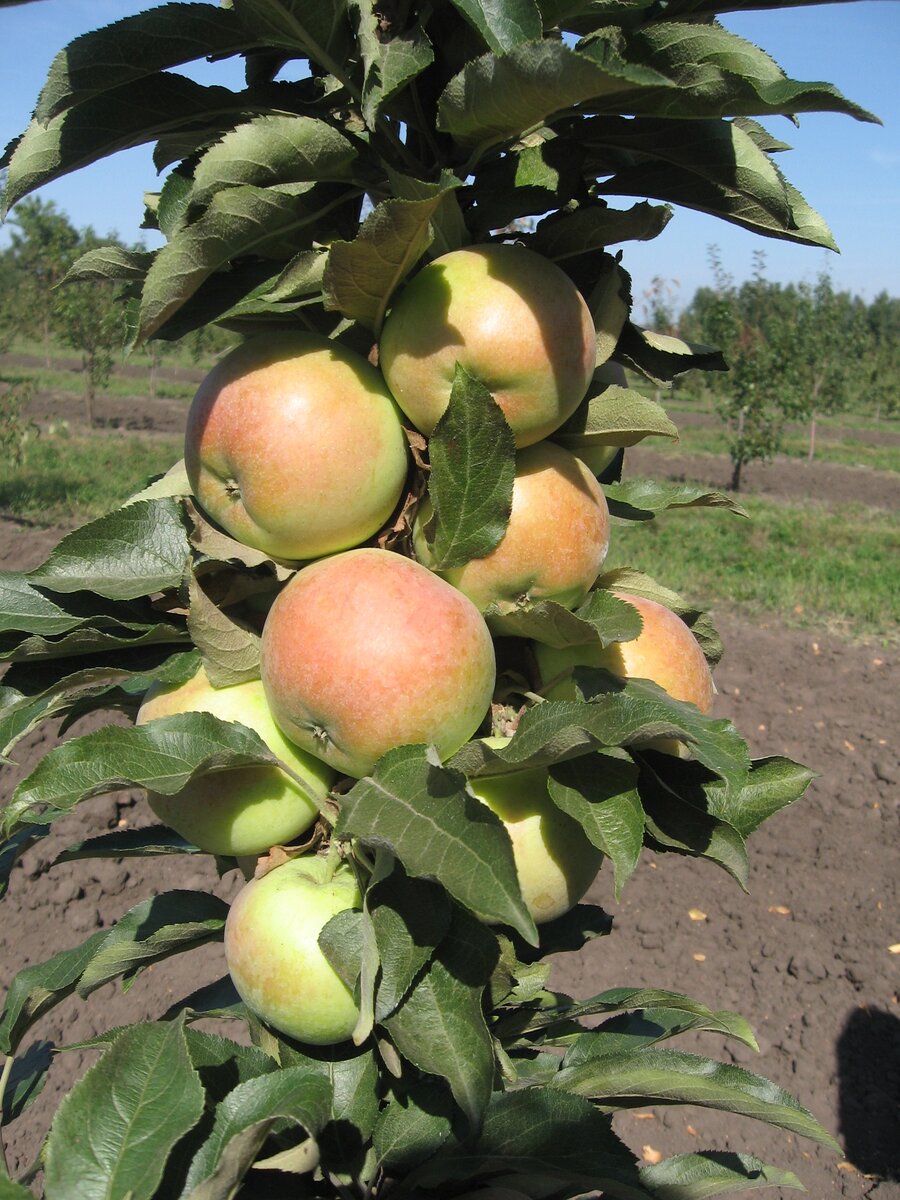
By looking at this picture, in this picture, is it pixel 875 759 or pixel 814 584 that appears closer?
pixel 875 759

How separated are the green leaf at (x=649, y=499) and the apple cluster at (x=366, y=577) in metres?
0.23

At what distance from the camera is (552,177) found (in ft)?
3.85

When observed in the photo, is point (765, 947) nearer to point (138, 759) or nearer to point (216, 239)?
point (138, 759)

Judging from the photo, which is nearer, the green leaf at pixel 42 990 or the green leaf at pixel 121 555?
the green leaf at pixel 121 555

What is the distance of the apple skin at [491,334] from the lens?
109 cm

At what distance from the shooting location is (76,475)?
12508 millimetres

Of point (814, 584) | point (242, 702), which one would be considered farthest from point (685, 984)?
point (814, 584)

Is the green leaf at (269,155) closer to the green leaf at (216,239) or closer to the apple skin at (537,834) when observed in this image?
the green leaf at (216,239)

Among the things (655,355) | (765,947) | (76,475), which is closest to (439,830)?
(655,355)

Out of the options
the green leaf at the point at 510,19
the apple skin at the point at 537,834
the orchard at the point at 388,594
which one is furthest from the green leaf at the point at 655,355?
the apple skin at the point at 537,834

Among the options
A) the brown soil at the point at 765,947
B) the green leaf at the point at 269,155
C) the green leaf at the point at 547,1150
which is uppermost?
the green leaf at the point at 269,155

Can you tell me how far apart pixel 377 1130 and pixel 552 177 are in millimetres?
1155

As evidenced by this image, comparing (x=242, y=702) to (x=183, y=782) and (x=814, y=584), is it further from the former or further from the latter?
(x=814, y=584)

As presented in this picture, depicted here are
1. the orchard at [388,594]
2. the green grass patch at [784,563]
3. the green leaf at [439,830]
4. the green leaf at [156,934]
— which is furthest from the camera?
the green grass patch at [784,563]
